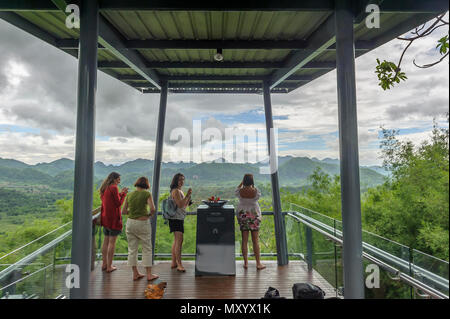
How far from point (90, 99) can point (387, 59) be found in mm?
2146

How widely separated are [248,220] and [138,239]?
4.93ft

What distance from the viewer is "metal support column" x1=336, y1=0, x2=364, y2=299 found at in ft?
6.10

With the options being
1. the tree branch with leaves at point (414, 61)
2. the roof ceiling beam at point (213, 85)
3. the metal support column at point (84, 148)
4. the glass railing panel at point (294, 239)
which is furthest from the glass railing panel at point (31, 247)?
the glass railing panel at point (294, 239)

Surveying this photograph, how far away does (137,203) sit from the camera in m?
3.19

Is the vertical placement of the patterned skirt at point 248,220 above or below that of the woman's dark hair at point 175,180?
below

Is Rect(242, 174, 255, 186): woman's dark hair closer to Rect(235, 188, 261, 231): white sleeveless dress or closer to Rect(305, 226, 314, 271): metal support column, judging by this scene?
Rect(235, 188, 261, 231): white sleeveless dress

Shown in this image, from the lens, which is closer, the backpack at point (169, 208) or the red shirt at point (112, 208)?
the red shirt at point (112, 208)

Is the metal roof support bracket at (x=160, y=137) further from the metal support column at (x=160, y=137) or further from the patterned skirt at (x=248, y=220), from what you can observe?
the patterned skirt at (x=248, y=220)

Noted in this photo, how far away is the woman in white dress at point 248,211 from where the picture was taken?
3.65 metres

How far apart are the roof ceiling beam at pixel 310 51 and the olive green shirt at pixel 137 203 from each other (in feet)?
7.74

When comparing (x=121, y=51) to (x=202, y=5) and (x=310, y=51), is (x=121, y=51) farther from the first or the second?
(x=310, y=51)

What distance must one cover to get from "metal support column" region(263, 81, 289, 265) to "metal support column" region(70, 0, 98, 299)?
236 centimetres

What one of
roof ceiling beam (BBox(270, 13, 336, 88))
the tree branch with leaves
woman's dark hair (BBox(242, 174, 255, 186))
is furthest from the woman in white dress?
the tree branch with leaves
